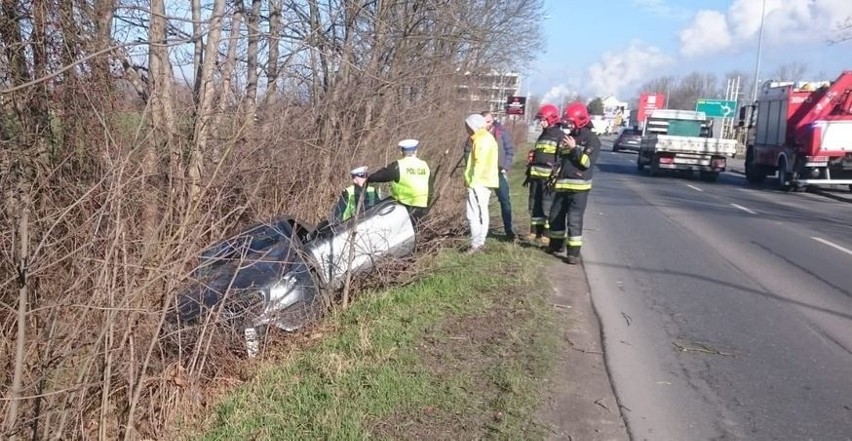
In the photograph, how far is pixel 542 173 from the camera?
9625mm

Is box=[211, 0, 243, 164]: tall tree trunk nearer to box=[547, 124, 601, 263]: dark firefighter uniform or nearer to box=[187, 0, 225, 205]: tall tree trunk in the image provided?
box=[187, 0, 225, 205]: tall tree trunk

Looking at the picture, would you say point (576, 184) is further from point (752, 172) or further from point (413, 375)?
point (752, 172)

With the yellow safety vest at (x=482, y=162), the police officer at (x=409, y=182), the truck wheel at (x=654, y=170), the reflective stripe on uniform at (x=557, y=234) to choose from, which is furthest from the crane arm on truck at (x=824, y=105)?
the police officer at (x=409, y=182)

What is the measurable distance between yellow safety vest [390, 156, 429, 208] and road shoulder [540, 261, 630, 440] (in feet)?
5.15

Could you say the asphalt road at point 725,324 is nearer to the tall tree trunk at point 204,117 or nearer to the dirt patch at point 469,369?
the dirt patch at point 469,369

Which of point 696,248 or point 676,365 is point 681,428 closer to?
point 676,365

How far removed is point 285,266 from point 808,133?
19.1 metres

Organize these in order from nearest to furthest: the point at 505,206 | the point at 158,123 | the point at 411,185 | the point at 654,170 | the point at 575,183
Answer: the point at 158,123
the point at 411,185
the point at 575,183
the point at 505,206
the point at 654,170

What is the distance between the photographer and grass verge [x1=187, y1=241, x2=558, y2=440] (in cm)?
411

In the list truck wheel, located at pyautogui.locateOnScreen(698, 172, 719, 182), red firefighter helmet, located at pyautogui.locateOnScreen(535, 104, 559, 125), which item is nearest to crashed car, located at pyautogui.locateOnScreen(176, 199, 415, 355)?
red firefighter helmet, located at pyautogui.locateOnScreen(535, 104, 559, 125)

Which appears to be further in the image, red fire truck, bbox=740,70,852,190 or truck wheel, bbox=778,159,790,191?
truck wheel, bbox=778,159,790,191

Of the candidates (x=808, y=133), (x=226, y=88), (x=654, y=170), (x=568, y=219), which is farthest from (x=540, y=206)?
(x=654, y=170)

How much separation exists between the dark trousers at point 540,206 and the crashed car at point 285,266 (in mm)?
2795

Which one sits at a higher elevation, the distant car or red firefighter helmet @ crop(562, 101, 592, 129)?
red firefighter helmet @ crop(562, 101, 592, 129)
